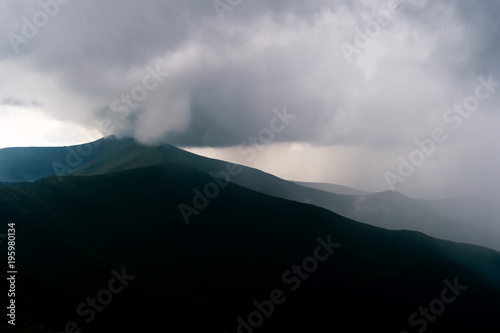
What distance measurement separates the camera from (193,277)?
498 feet

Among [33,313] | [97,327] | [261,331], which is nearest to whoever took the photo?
[33,313]

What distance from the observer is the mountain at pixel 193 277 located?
100062 mm

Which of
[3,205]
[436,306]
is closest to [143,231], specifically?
[3,205]

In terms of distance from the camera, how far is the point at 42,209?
145750mm

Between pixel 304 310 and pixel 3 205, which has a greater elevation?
pixel 3 205

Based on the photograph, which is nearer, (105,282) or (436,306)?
(105,282)

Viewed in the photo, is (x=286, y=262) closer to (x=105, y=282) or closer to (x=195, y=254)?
A: (x=195, y=254)

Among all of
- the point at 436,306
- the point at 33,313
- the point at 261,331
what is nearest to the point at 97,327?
the point at 33,313

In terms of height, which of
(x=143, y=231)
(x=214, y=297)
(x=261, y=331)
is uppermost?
(x=143, y=231)

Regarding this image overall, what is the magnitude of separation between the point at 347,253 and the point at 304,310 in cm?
5699

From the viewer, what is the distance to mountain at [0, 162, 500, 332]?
100062 mm

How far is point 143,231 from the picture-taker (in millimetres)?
173500

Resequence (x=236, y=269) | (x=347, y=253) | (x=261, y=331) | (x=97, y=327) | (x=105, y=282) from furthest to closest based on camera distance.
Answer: (x=347, y=253) < (x=236, y=269) < (x=261, y=331) < (x=105, y=282) < (x=97, y=327)

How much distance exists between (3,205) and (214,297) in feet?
250
